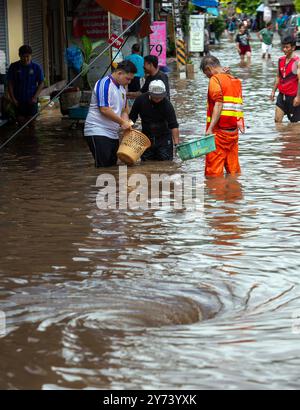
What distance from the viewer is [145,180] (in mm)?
12117

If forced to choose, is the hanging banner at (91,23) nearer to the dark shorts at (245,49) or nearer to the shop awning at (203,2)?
the dark shorts at (245,49)

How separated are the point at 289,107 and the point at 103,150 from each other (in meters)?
5.27

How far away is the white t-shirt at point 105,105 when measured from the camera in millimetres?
12156

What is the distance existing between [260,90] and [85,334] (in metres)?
19.5

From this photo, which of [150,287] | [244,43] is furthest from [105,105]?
[244,43]

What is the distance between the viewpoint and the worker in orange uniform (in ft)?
37.2

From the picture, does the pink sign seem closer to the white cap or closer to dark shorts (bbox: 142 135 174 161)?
dark shorts (bbox: 142 135 174 161)

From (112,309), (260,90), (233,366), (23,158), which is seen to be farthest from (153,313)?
(260,90)

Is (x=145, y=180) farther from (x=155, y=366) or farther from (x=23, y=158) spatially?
(x=155, y=366)

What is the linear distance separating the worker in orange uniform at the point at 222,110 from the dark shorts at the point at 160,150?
1693 mm

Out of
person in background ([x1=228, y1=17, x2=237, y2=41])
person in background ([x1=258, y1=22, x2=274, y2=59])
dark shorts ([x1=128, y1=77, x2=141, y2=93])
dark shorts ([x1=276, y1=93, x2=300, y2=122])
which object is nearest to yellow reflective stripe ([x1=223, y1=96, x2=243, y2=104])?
dark shorts ([x1=276, y1=93, x2=300, y2=122])

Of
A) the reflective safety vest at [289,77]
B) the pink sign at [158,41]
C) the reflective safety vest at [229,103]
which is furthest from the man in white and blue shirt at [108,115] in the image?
the pink sign at [158,41]

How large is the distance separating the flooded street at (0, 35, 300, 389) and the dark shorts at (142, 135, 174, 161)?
0.76m

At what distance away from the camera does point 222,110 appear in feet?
37.5
